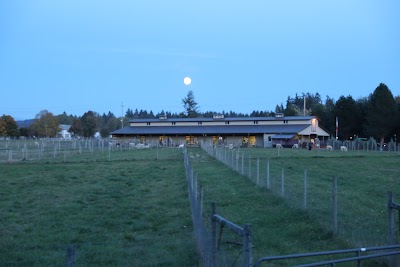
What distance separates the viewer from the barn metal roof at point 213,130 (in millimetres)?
90875

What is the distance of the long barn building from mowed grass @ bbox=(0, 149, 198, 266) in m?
68.1

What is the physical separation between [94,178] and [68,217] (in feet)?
38.5

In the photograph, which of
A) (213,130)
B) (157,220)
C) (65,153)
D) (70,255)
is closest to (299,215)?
(157,220)

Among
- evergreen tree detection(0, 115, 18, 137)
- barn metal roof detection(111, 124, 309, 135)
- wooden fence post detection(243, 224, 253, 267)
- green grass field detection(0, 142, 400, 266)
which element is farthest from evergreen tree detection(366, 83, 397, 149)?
wooden fence post detection(243, 224, 253, 267)

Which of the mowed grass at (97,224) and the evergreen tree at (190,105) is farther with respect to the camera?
the evergreen tree at (190,105)

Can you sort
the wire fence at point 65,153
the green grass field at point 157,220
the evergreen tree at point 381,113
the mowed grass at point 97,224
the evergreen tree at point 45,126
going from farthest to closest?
the evergreen tree at point 45,126, the evergreen tree at point 381,113, the wire fence at point 65,153, the green grass field at point 157,220, the mowed grass at point 97,224

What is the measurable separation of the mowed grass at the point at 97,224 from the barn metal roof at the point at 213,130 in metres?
69.6

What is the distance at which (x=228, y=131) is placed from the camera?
93188mm

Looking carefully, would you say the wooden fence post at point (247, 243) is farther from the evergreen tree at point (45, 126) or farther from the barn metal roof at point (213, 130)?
the evergreen tree at point (45, 126)

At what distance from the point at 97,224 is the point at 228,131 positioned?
80723mm

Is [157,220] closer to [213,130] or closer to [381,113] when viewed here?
[213,130]

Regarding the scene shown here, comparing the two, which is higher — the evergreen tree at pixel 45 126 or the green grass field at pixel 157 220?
the evergreen tree at pixel 45 126

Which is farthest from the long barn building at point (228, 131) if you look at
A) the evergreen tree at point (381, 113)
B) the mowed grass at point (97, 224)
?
the mowed grass at point (97, 224)

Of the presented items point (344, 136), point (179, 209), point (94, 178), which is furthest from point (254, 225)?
point (344, 136)
